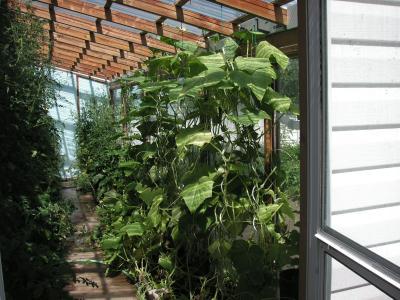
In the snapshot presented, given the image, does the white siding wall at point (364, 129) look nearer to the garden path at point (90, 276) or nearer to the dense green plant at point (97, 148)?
the garden path at point (90, 276)

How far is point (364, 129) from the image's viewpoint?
1437 mm

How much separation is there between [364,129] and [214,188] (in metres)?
1.18

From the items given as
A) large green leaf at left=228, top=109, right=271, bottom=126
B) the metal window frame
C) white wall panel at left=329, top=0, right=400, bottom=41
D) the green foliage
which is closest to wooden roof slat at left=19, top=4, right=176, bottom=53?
the green foliage

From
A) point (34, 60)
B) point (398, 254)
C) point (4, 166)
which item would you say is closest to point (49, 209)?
point (4, 166)

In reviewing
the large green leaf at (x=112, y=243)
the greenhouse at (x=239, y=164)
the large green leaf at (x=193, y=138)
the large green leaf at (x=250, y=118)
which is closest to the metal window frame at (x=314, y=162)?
the greenhouse at (x=239, y=164)

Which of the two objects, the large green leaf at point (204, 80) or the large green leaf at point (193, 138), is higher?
the large green leaf at point (204, 80)

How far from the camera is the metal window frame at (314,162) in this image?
5.23 ft

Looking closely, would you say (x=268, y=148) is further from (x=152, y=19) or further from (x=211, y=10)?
(x=152, y=19)

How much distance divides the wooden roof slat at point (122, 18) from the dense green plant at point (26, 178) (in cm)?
104

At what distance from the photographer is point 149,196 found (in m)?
3.08

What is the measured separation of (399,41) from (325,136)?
1.64ft

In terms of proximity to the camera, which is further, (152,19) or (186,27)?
(152,19)

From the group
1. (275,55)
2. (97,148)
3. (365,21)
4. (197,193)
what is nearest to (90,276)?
(197,193)

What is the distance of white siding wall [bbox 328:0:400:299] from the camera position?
130 centimetres
